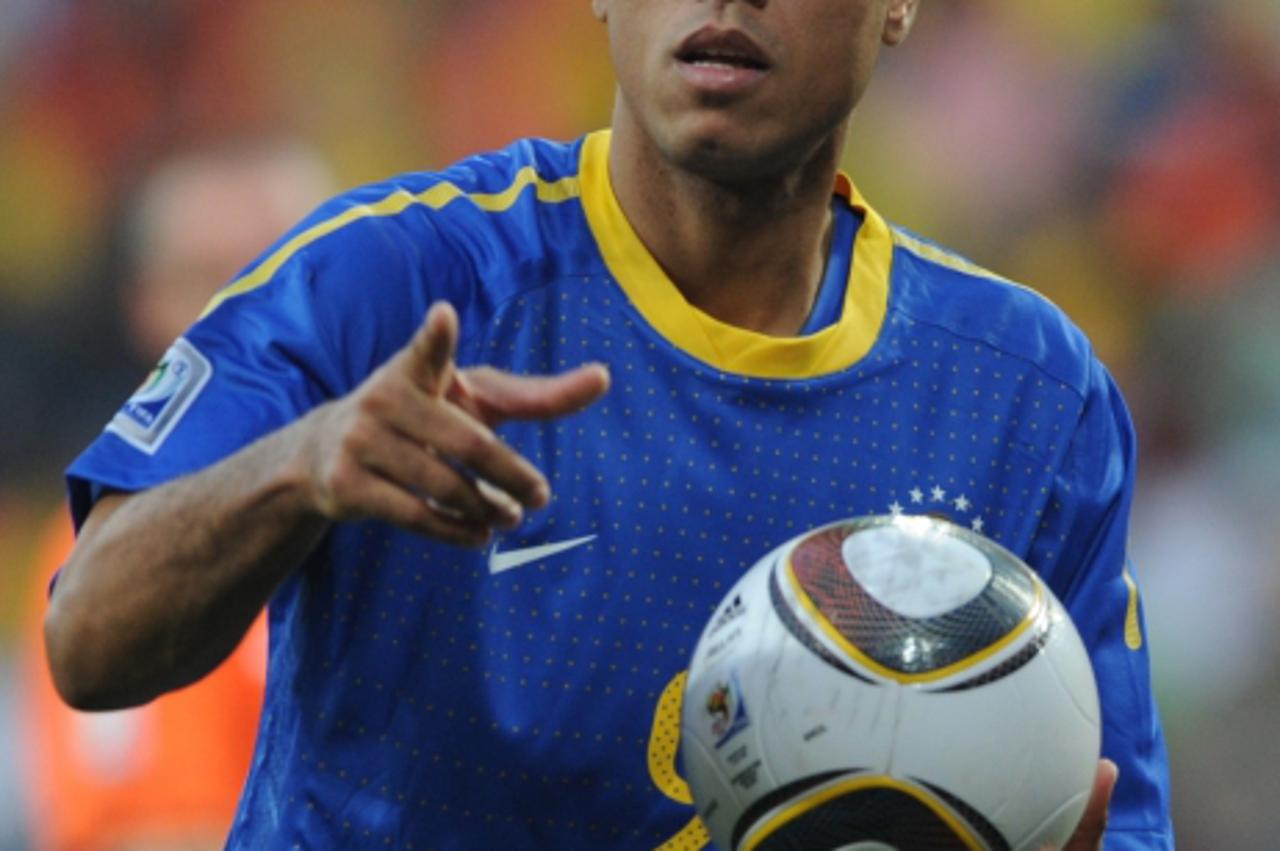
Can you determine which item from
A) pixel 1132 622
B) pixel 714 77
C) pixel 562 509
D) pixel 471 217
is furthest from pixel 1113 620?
pixel 471 217

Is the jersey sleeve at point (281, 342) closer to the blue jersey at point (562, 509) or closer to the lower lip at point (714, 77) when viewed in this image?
the blue jersey at point (562, 509)

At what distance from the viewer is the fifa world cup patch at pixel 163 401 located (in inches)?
125

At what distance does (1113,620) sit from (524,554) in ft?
3.15

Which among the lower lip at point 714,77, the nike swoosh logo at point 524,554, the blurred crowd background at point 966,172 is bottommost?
the blurred crowd background at point 966,172

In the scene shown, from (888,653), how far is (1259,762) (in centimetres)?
597

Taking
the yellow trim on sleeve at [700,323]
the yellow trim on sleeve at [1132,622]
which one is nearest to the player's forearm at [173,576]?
the yellow trim on sleeve at [700,323]

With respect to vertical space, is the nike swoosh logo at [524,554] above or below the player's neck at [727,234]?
below

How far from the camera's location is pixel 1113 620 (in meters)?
3.78

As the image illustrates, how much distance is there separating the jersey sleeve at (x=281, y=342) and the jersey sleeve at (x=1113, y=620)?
105 cm

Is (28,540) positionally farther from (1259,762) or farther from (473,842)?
(473,842)

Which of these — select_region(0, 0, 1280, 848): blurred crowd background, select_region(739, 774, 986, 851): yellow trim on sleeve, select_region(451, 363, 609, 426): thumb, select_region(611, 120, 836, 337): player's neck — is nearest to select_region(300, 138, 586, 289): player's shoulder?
select_region(611, 120, 836, 337): player's neck

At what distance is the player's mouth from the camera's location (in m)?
3.55

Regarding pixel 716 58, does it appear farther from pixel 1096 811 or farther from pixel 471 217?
pixel 1096 811

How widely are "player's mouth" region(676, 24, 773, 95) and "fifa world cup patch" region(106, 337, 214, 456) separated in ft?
2.80
